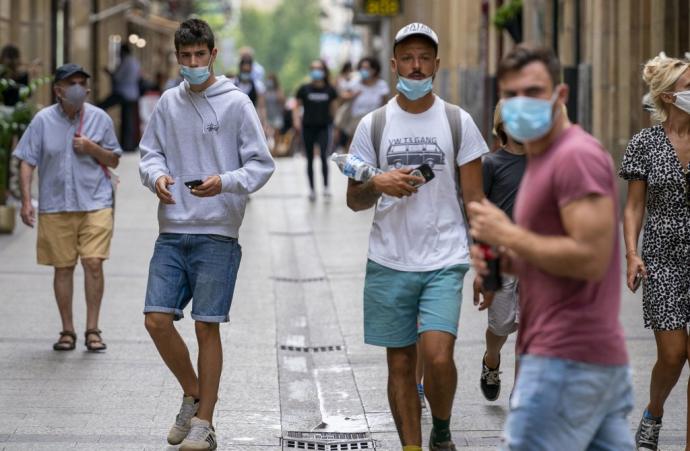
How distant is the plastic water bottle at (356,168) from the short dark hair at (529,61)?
1.70m

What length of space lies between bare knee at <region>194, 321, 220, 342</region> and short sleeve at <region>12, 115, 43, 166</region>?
9.47ft

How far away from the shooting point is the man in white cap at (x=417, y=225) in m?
6.30

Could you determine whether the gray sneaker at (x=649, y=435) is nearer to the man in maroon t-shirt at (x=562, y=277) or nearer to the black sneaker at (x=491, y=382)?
the black sneaker at (x=491, y=382)

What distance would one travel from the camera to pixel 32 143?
9.41m

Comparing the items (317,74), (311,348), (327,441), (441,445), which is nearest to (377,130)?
(441,445)

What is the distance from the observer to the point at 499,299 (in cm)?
738

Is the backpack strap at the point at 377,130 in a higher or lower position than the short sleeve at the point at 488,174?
higher

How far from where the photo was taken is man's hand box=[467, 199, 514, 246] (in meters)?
4.29

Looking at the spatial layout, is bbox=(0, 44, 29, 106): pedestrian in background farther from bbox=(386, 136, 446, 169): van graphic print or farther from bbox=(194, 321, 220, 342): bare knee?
bbox=(386, 136, 446, 169): van graphic print

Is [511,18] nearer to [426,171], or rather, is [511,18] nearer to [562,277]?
[426,171]

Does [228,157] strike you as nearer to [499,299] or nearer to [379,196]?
[379,196]

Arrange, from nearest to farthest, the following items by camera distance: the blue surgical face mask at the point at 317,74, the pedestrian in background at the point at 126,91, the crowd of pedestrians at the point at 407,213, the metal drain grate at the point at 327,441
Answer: the crowd of pedestrians at the point at 407,213
the metal drain grate at the point at 327,441
the blue surgical face mask at the point at 317,74
the pedestrian in background at the point at 126,91

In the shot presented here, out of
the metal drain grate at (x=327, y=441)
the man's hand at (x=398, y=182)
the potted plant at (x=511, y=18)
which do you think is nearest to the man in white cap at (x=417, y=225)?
the man's hand at (x=398, y=182)

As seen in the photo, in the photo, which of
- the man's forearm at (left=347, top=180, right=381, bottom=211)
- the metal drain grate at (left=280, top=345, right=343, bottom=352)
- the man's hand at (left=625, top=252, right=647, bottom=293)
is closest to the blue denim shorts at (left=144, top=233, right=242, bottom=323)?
the man's forearm at (left=347, top=180, right=381, bottom=211)
